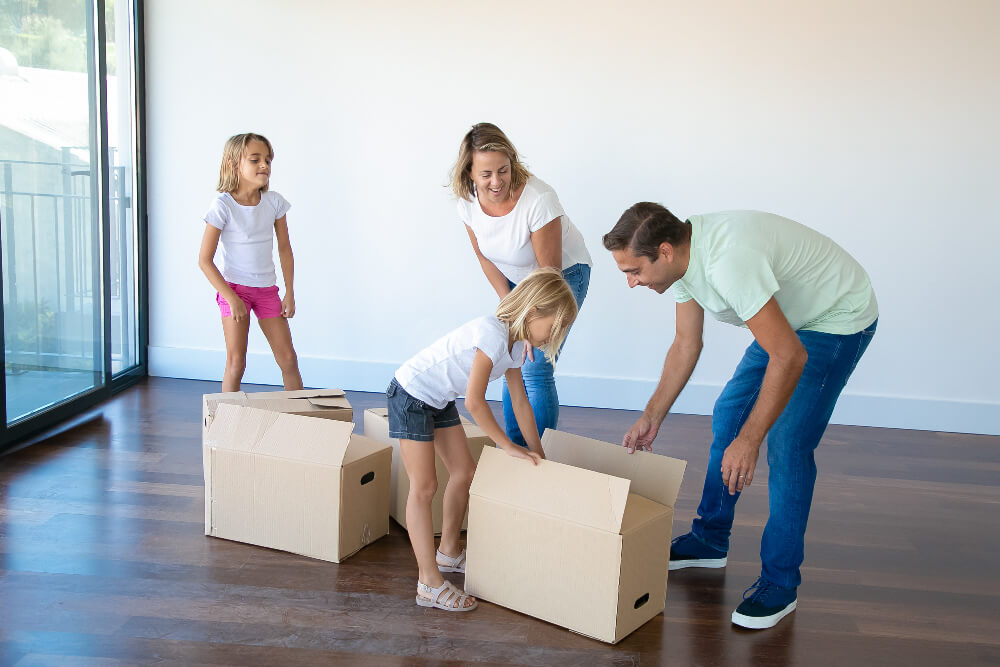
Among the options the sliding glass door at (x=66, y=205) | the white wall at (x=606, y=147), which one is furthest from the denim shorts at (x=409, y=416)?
the white wall at (x=606, y=147)

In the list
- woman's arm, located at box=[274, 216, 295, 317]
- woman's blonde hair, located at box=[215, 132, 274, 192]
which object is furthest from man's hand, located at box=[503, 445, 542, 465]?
woman's blonde hair, located at box=[215, 132, 274, 192]

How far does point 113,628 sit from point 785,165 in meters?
3.26

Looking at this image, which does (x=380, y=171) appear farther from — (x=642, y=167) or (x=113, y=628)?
(x=113, y=628)

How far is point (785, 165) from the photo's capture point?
3900mm

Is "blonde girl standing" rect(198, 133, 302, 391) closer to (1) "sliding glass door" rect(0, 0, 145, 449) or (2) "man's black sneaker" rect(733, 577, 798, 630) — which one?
(1) "sliding glass door" rect(0, 0, 145, 449)

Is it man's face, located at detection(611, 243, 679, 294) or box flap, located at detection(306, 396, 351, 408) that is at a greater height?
man's face, located at detection(611, 243, 679, 294)

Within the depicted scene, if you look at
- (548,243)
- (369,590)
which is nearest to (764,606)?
(369,590)

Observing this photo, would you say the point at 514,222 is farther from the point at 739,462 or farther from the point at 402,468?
the point at 739,462

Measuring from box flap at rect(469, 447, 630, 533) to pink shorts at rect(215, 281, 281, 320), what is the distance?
4.57 feet

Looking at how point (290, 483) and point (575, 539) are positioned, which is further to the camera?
point (290, 483)

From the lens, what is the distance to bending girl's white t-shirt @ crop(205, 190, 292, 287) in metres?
3.09

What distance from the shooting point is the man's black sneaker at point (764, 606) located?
81.4 inches

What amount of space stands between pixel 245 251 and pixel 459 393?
139cm

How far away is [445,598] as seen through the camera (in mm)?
2082
